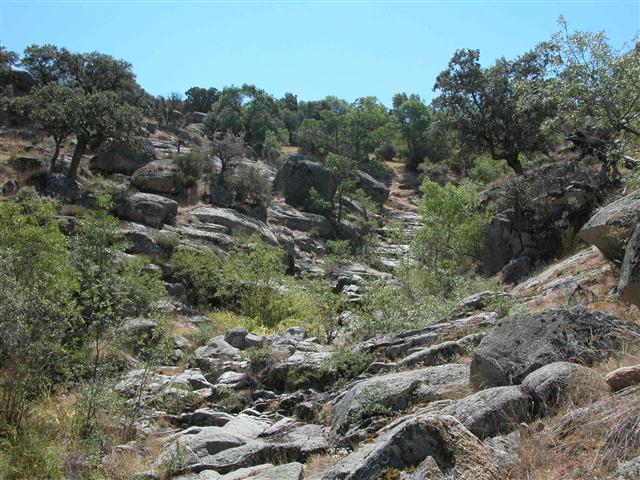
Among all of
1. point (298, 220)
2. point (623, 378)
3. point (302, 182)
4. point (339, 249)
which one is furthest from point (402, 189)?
point (623, 378)

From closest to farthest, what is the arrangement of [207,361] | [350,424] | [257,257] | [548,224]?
1. [350,424]
2. [207,361]
3. [548,224]
4. [257,257]

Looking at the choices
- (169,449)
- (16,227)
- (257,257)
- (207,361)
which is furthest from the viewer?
(257,257)

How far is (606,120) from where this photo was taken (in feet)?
33.7

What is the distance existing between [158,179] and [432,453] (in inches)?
1285

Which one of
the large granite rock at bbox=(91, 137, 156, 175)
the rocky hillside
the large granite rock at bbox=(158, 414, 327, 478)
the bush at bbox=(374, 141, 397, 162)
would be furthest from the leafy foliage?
the bush at bbox=(374, 141, 397, 162)

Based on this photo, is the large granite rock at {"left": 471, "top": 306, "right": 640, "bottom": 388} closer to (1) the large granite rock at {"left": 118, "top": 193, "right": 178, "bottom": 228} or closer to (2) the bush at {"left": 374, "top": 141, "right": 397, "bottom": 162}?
(1) the large granite rock at {"left": 118, "top": 193, "right": 178, "bottom": 228}

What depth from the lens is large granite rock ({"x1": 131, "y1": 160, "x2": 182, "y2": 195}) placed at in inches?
1389

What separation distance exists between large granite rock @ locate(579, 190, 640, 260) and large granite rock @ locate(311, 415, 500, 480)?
7.03m

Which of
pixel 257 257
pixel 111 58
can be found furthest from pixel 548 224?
pixel 111 58

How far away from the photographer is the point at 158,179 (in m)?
35.3

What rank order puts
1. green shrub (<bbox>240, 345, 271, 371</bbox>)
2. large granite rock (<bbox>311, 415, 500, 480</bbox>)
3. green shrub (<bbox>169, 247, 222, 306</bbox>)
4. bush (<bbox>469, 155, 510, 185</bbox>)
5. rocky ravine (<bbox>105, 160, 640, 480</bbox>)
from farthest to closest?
bush (<bbox>469, 155, 510, 185</bbox>) → green shrub (<bbox>169, 247, 222, 306</bbox>) → green shrub (<bbox>240, 345, 271, 371</bbox>) → rocky ravine (<bbox>105, 160, 640, 480</bbox>) → large granite rock (<bbox>311, 415, 500, 480</bbox>)

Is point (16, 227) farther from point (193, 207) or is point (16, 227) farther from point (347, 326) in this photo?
point (193, 207)

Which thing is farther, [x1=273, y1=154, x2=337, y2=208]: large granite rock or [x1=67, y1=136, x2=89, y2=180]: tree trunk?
[x1=273, y1=154, x2=337, y2=208]: large granite rock

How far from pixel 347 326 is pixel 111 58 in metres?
43.9
